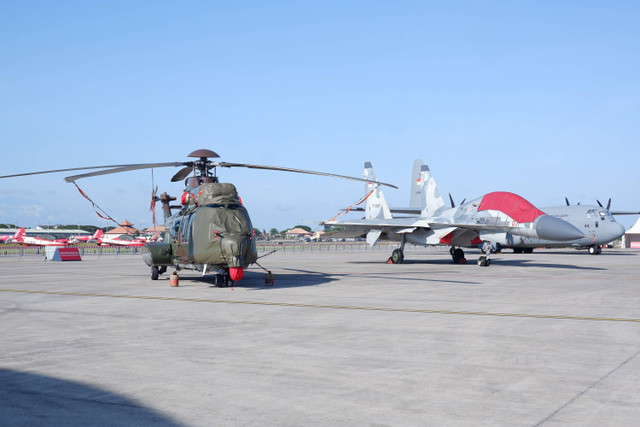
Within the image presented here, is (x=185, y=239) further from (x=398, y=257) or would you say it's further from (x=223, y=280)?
(x=398, y=257)

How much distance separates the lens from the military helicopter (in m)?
17.1

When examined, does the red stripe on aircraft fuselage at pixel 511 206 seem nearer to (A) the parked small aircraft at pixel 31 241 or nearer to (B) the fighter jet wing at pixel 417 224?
(B) the fighter jet wing at pixel 417 224

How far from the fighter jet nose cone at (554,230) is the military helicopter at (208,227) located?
10.5 metres

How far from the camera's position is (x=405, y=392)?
19.5 feet

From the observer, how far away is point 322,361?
7.46 m

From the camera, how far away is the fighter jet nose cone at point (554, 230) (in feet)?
78.7

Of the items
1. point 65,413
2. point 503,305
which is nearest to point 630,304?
point 503,305

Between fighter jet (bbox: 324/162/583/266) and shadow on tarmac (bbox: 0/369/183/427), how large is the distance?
21.0m

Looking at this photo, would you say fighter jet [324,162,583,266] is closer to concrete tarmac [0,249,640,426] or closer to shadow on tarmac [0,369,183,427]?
concrete tarmac [0,249,640,426]

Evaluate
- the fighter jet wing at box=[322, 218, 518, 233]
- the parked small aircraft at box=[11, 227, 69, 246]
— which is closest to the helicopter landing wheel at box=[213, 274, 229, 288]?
the fighter jet wing at box=[322, 218, 518, 233]

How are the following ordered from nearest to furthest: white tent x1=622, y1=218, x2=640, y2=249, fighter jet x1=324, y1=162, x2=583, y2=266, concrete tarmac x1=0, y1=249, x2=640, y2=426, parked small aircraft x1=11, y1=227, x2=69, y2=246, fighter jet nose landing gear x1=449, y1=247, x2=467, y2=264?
concrete tarmac x1=0, y1=249, x2=640, y2=426 < fighter jet x1=324, y1=162, x2=583, y2=266 < fighter jet nose landing gear x1=449, y1=247, x2=467, y2=264 < parked small aircraft x1=11, y1=227, x2=69, y2=246 < white tent x1=622, y1=218, x2=640, y2=249

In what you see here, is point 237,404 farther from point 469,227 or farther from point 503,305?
point 469,227

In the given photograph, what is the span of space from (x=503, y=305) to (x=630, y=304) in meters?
3.03

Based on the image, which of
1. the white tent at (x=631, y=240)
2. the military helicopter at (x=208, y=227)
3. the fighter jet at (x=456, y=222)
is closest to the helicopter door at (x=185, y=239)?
the military helicopter at (x=208, y=227)
